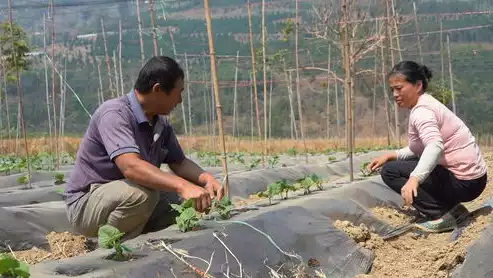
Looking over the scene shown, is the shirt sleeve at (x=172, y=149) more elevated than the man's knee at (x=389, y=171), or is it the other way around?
the shirt sleeve at (x=172, y=149)

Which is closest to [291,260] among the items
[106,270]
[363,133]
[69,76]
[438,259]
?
[438,259]

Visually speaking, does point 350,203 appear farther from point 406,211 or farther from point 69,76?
point 69,76

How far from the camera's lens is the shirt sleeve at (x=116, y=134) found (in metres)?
2.97

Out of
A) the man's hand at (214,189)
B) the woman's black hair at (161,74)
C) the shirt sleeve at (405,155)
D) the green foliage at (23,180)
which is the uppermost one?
the woman's black hair at (161,74)

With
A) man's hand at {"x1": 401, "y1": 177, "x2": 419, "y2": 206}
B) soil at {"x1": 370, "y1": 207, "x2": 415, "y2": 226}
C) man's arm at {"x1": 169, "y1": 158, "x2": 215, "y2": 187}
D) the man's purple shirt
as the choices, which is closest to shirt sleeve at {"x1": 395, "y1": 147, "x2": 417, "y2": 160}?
soil at {"x1": 370, "y1": 207, "x2": 415, "y2": 226}

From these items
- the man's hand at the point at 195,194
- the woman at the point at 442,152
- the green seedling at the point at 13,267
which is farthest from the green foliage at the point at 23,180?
the green seedling at the point at 13,267

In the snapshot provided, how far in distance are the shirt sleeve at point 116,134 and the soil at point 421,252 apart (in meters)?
1.11

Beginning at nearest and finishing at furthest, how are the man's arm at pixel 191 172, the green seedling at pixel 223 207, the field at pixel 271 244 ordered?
the field at pixel 271 244
the green seedling at pixel 223 207
the man's arm at pixel 191 172

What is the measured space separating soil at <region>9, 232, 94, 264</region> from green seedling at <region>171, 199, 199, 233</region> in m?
0.95

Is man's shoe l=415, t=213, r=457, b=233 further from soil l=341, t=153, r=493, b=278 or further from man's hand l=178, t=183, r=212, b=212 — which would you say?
man's hand l=178, t=183, r=212, b=212

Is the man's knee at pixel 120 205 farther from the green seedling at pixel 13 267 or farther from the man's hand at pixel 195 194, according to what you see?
the green seedling at pixel 13 267

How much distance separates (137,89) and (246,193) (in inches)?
153

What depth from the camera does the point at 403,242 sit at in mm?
3736

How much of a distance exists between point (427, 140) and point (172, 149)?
4.22ft
